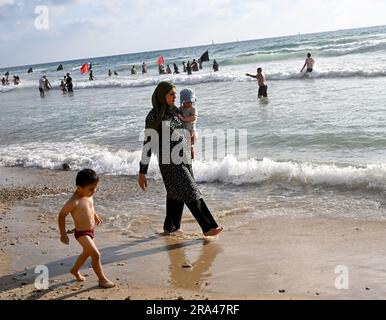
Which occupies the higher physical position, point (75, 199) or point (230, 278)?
point (75, 199)

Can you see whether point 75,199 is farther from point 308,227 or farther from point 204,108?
point 204,108

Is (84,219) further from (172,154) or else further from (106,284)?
(172,154)

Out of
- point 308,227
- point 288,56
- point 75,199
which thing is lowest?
point 308,227

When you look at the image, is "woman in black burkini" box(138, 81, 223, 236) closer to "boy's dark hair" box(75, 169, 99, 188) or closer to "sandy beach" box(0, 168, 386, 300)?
"sandy beach" box(0, 168, 386, 300)

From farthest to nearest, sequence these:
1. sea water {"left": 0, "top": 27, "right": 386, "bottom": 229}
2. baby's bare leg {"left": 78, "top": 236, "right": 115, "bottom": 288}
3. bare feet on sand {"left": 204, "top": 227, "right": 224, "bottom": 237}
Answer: sea water {"left": 0, "top": 27, "right": 386, "bottom": 229} → bare feet on sand {"left": 204, "top": 227, "right": 224, "bottom": 237} → baby's bare leg {"left": 78, "top": 236, "right": 115, "bottom": 288}

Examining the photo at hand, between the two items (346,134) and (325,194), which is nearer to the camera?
(325,194)

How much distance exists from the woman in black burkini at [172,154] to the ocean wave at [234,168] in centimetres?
252

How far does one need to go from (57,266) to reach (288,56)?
38723 millimetres

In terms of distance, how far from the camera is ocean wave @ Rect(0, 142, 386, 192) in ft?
22.6

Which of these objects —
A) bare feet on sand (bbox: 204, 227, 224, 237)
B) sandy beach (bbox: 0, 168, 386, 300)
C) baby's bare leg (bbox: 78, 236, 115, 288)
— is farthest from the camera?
bare feet on sand (bbox: 204, 227, 224, 237)

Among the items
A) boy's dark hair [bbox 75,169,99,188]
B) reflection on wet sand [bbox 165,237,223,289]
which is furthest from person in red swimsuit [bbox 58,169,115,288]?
reflection on wet sand [bbox 165,237,223,289]

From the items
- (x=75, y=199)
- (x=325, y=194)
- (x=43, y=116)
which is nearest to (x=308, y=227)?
(x=325, y=194)
